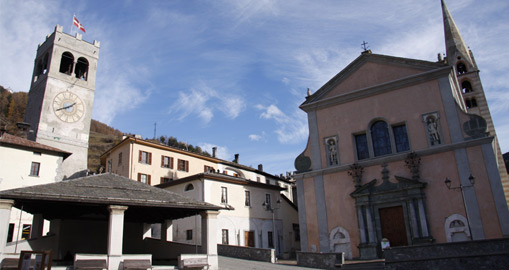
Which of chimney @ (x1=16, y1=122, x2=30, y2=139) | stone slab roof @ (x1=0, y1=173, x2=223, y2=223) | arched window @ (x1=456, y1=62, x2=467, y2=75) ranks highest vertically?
arched window @ (x1=456, y1=62, x2=467, y2=75)

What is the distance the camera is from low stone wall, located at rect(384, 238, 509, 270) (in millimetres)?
15133

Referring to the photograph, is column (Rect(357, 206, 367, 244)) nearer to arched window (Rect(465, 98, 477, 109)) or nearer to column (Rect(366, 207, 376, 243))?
column (Rect(366, 207, 376, 243))

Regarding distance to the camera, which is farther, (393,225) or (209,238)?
(393,225)

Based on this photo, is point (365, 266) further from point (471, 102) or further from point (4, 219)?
point (471, 102)

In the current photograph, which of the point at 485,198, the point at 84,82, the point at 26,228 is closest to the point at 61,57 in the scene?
the point at 84,82

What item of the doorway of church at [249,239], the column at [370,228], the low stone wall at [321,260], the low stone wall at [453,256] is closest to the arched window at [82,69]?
the doorway of church at [249,239]

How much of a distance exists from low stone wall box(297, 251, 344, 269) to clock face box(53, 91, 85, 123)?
2500 centimetres

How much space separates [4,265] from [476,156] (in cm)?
2217

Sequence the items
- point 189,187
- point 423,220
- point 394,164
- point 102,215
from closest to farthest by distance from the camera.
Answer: point 102,215, point 423,220, point 394,164, point 189,187

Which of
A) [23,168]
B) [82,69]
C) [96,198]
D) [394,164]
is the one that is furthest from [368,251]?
[82,69]

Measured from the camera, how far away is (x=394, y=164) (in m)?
23.8

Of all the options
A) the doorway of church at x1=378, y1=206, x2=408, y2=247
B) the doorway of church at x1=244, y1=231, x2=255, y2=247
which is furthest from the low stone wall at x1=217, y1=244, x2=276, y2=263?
the doorway of church at x1=378, y1=206, x2=408, y2=247

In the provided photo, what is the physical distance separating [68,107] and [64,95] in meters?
1.16

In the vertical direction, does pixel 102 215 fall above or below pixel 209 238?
above
